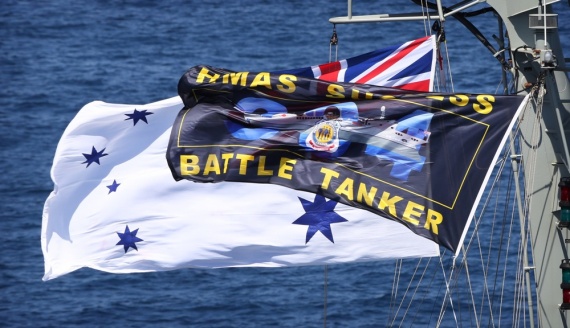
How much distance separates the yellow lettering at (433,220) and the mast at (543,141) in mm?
1071

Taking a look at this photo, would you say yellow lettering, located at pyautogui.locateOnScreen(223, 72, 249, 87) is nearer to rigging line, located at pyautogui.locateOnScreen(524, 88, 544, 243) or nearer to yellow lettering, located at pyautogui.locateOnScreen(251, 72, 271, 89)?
yellow lettering, located at pyautogui.locateOnScreen(251, 72, 271, 89)

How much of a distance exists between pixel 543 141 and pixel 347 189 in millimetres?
2523

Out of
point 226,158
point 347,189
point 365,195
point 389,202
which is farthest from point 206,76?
point 389,202

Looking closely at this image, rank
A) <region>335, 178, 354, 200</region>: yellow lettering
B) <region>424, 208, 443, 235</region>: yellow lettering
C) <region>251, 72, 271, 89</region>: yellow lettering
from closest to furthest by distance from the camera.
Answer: <region>424, 208, 443, 235</region>: yellow lettering, <region>335, 178, 354, 200</region>: yellow lettering, <region>251, 72, 271, 89</region>: yellow lettering

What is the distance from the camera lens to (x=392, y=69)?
1862 centimetres

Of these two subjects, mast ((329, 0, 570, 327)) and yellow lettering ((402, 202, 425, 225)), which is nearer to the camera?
mast ((329, 0, 570, 327))

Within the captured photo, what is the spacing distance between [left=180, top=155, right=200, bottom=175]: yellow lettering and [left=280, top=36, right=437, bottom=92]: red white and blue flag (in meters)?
1.96

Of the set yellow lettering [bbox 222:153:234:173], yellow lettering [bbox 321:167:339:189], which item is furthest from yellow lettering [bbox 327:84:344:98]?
yellow lettering [bbox 222:153:234:173]

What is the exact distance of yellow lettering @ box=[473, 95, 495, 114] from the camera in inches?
637

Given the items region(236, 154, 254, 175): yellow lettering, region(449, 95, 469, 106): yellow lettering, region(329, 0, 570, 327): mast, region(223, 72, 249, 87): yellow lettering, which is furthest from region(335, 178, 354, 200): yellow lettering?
region(329, 0, 570, 327): mast

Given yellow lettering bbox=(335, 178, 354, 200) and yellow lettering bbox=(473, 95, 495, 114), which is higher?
yellow lettering bbox=(473, 95, 495, 114)

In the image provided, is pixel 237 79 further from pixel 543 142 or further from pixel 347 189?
pixel 543 142

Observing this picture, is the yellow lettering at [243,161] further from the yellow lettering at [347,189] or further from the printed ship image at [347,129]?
the yellow lettering at [347,189]

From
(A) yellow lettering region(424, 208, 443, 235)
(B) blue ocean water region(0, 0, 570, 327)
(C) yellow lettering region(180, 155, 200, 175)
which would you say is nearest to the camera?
(A) yellow lettering region(424, 208, 443, 235)
